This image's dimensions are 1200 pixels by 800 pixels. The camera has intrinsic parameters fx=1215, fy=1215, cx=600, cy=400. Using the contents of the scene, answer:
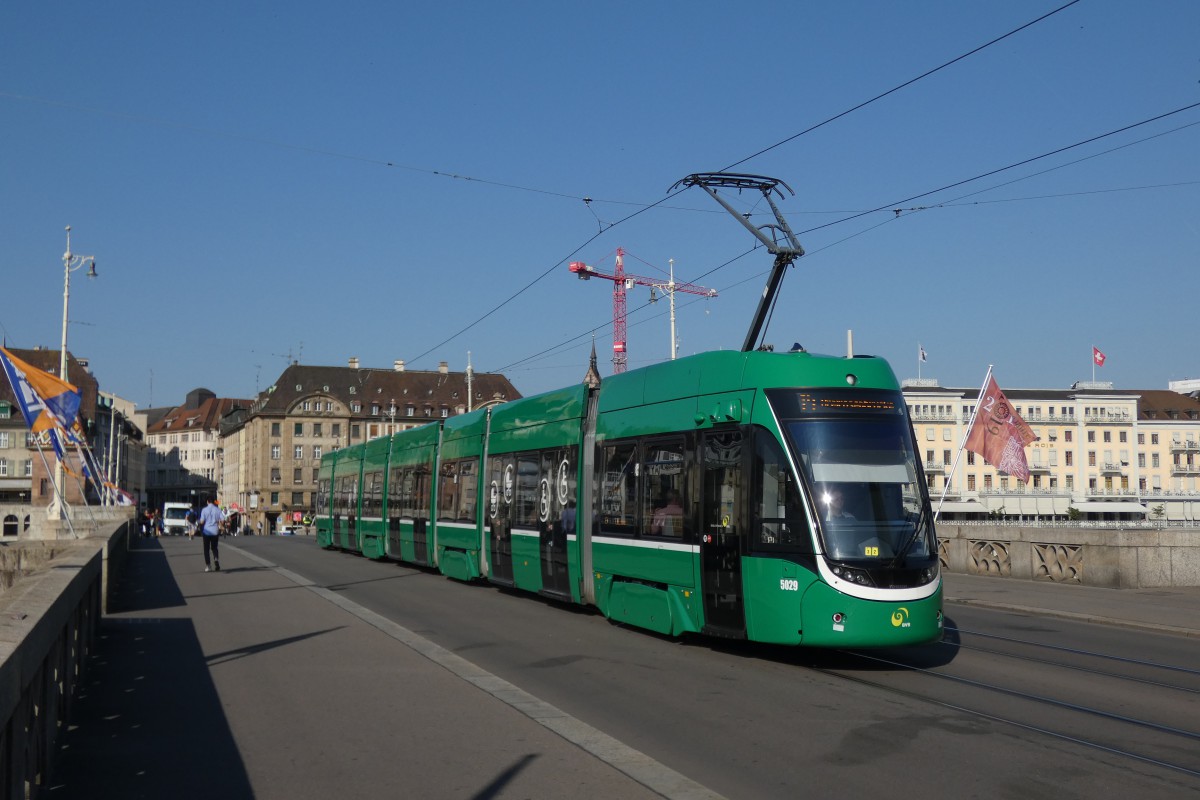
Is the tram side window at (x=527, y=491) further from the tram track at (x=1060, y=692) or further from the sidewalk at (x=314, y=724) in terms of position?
the tram track at (x=1060, y=692)

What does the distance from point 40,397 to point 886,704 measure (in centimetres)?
2808

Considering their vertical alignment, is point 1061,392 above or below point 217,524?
above

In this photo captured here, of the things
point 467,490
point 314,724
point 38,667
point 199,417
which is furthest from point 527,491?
point 199,417

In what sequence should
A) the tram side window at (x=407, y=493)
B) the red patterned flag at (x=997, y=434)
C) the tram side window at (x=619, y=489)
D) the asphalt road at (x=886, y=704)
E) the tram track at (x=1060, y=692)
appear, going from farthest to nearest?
1. the red patterned flag at (x=997, y=434)
2. the tram side window at (x=407, y=493)
3. the tram side window at (x=619, y=489)
4. the tram track at (x=1060, y=692)
5. the asphalt road at (x=886, y=704)

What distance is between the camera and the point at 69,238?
52.1m

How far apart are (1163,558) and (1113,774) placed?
16.9m

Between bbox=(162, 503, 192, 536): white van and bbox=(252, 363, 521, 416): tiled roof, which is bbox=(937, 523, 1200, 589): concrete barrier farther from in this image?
bbox=(252, 363, 521, 416): tiled roof

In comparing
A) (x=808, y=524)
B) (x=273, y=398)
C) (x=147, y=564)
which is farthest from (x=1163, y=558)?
(x=273, y=398)

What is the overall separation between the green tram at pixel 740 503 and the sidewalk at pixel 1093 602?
6.64 meters

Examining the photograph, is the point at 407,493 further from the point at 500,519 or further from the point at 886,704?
the point at 886,704

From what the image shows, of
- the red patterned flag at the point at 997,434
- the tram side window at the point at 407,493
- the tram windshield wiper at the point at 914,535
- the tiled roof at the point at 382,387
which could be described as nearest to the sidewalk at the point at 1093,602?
the red patterned flag at the point at 997,434

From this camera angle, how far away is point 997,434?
29.7 metres

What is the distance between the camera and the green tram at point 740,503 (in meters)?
12.1

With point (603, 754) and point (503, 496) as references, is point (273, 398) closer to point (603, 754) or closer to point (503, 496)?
point (503, 496)
